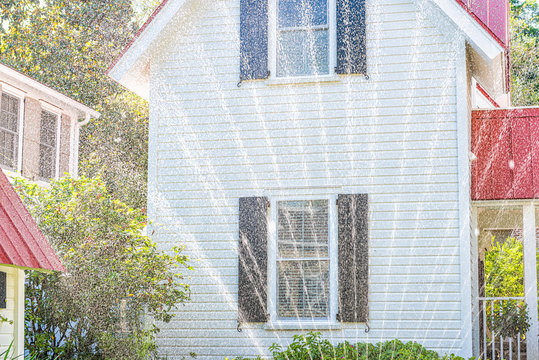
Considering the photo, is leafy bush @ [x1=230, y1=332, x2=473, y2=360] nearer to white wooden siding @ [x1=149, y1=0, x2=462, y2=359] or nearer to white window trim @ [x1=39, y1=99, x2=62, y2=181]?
white wooden siding @ [x1=149, y1=0, x2=462, y2=359]

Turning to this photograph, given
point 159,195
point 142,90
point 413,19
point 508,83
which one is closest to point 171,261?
point 159,195

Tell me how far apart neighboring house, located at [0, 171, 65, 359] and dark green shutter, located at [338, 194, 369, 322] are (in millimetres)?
4544

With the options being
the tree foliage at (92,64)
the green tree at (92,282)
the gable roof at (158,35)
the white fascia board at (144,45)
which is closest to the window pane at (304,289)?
the green tree at (92,282)

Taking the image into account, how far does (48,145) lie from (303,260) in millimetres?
8410

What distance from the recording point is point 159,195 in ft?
36.1

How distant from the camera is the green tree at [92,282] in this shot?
30.4 ft

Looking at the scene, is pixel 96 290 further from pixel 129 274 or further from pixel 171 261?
pixel 171 261

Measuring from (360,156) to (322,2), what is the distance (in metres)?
2.35

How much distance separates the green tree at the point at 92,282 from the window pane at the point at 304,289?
1.38 metres

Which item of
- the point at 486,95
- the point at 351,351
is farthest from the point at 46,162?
the point at 351,351

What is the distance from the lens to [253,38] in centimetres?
1099

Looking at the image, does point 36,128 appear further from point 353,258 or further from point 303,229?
point 353,258

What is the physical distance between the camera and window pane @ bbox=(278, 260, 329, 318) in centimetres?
1017

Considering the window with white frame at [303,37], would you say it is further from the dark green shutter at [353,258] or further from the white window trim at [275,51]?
the dark green shutter at [353,258]
